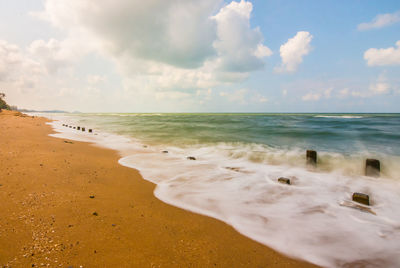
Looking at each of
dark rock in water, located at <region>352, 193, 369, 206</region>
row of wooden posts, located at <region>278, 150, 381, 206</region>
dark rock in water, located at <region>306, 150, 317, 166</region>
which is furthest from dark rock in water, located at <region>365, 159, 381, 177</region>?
dark rock in water, located at <region>352, 193, 369, 206</region>

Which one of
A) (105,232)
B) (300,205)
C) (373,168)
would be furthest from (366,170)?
(105,232)

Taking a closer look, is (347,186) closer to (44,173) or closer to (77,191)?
(77,191)

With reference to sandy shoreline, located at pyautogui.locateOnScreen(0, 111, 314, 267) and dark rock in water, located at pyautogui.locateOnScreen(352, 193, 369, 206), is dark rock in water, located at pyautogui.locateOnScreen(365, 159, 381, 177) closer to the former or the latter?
dark rock in water, located at pyautogui.locateOnScreen(352, 193, 369, 206)

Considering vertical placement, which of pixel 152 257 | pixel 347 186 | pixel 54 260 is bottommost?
pixel 347 186

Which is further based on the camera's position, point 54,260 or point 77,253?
point 77,253

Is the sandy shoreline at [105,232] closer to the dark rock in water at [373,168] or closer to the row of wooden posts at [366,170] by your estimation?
the row of wooden posts at [366,170]

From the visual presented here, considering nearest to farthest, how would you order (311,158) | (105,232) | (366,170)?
(105,232) < (366,170) < (311,158)

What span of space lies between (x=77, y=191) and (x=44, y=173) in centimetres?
144

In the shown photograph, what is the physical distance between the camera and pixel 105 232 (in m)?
2.55

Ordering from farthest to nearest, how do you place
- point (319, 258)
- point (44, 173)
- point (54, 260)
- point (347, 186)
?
1. point (347, 186)
2. point (44, 173)
3. point (319, 258)
4. point (54, 260)

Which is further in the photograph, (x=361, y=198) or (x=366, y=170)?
(x=366, y=170)

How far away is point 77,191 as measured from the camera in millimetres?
3756

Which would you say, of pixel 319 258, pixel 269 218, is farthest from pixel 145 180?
pixel 319 258

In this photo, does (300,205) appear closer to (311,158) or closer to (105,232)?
(105,232)
